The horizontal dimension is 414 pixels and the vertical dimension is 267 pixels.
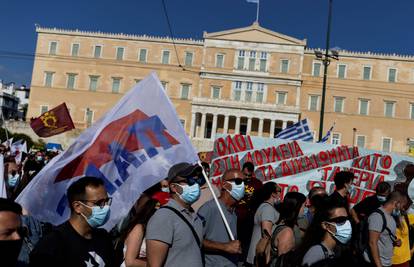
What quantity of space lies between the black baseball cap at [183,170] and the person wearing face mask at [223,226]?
550 millimetres

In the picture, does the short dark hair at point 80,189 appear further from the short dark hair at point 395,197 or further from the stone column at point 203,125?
the stone column at point 203,125

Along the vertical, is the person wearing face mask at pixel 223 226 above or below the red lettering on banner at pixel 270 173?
below

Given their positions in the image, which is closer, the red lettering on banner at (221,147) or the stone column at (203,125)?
the red lettering on banner at (221,147)

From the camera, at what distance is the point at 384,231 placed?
4844mm

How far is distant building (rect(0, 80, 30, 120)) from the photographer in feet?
301

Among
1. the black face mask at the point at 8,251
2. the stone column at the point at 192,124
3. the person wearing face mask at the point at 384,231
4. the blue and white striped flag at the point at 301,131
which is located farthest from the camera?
the stone column at the point at 192,124

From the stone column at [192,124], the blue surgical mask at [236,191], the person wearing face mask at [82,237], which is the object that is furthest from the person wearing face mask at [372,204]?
the stone column at [192,124]

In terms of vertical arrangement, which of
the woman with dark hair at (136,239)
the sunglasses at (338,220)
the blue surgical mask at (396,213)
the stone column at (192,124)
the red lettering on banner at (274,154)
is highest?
the stone column at (192,124)

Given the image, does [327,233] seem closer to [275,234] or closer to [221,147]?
[275,234]

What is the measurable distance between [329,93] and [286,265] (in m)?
46.0

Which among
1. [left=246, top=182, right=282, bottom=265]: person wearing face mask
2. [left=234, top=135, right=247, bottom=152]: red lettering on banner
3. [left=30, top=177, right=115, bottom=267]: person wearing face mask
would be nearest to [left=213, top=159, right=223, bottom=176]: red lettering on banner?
[left=234, top=135, right=247, bottom=152]: red lettering on banner

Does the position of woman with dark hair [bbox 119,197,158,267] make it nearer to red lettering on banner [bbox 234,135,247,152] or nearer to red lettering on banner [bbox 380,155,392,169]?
red lettering on banner [bbox 234,135,247,152]

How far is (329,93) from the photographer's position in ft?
156

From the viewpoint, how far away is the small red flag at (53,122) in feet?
34.7
